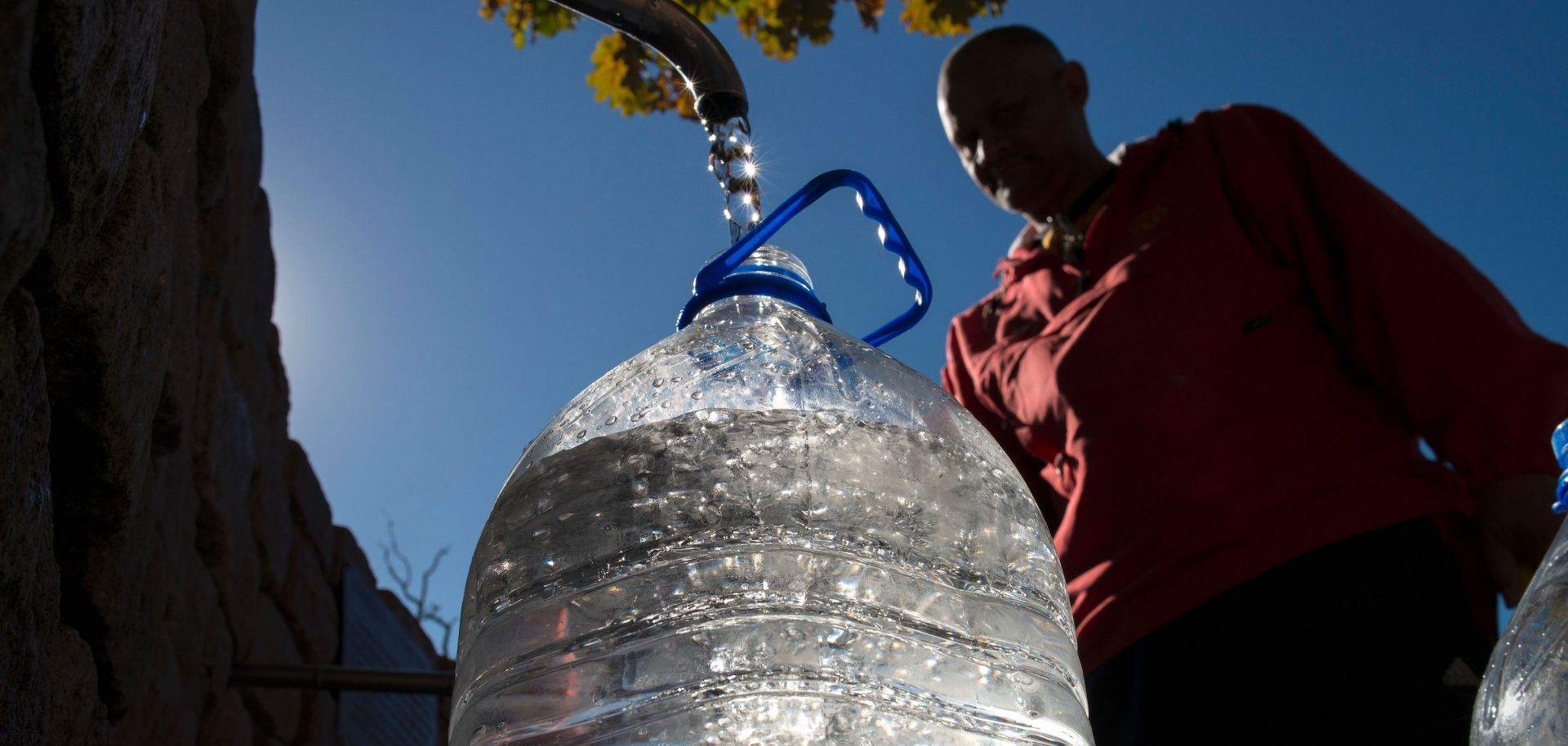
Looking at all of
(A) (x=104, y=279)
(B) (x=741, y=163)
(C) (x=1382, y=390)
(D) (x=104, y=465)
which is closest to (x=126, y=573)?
(D) (x=104, y=465)

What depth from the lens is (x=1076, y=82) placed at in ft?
8.37

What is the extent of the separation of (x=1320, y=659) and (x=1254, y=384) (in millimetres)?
396

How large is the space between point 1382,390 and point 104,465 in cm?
156

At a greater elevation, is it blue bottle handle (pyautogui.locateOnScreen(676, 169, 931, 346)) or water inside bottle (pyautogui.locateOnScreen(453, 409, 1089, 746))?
blue bottle handle (pyautogui.locateOnScreen(676, 169, 931, 346))

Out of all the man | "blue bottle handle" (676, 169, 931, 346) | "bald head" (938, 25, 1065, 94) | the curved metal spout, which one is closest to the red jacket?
the man

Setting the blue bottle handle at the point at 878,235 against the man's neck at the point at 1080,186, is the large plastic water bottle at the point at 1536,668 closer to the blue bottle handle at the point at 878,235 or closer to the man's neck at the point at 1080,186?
the blue bottle handle at the point at 878,235

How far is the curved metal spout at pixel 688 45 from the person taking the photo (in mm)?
948

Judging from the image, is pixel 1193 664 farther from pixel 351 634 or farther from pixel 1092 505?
pixel 351 634

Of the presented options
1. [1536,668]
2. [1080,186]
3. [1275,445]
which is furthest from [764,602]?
[1080,186]

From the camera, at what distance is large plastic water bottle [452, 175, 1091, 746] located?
0.83 metres

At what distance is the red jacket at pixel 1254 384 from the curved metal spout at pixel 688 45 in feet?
2.88

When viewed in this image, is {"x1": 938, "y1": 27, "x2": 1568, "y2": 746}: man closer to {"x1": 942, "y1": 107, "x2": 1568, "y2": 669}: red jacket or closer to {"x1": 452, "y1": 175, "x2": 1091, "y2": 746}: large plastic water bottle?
{"x1": 942, "y1": 107, "x2": 1568, "y2": 669}: red jacket

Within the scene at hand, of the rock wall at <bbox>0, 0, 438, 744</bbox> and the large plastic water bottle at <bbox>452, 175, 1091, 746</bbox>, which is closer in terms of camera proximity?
the rock wall at <bbox>0, 0, 438, 744</bbox>

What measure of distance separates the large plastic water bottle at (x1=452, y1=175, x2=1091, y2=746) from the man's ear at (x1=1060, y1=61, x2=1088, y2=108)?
5.31ft
